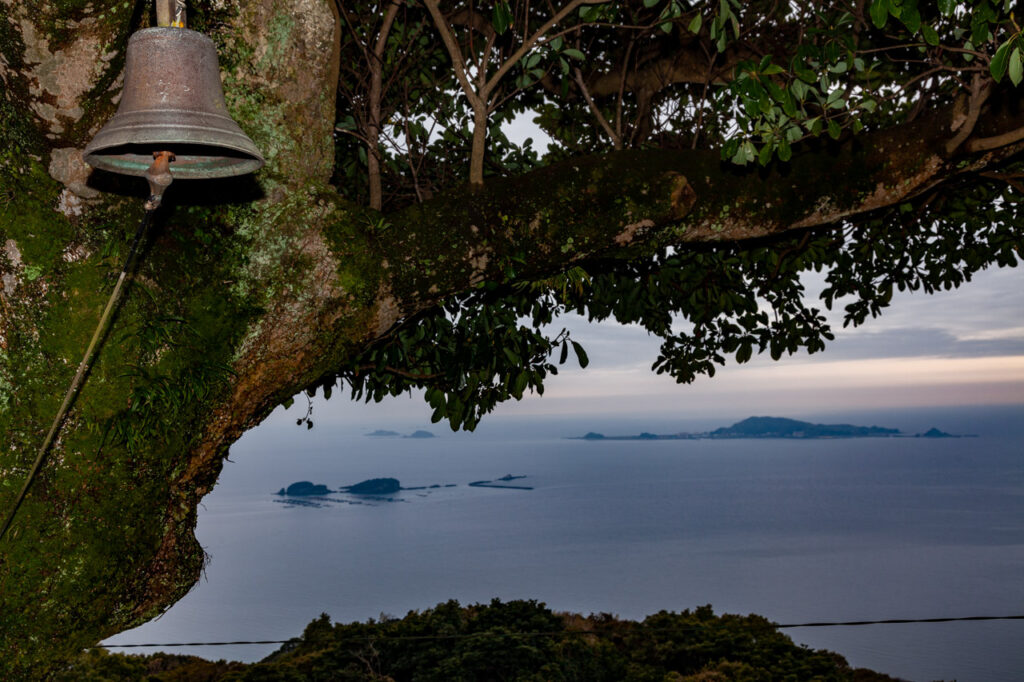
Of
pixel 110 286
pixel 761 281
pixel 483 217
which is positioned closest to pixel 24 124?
pixel 110 286

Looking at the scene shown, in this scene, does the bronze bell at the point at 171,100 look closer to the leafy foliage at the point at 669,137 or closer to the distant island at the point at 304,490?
the leafy foliage at the point at 669,137

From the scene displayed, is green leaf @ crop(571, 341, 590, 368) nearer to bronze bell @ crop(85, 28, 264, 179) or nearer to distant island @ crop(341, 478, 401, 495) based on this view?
bronze bell @ crop(85, 28, 264, 179)

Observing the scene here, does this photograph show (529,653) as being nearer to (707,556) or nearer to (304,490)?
(707,556)

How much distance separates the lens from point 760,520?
127312 millimetres

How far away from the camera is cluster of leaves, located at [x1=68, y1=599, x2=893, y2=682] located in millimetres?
8586

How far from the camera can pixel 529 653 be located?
8750mm

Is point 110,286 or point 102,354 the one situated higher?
point 110,286

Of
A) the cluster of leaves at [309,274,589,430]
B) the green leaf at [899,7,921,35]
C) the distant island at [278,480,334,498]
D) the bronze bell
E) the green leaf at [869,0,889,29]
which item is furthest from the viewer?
the distant island at [278,480,334,498]

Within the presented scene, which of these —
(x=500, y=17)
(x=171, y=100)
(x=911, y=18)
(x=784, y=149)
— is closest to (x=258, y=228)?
(x=171, y=100)

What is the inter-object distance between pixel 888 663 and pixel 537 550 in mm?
49245

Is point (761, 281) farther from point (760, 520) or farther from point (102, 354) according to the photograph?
point (760, 520)

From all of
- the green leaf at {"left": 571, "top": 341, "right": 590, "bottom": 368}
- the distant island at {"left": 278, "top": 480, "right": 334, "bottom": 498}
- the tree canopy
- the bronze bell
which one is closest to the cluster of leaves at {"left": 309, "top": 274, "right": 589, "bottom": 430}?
the green leaf at {"left": 571, "top": 341, "right": 590, "bottom": 368}

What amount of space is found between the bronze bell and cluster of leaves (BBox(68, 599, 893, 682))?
661cm

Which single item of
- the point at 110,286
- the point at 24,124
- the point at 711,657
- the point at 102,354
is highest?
the point at 24,124
